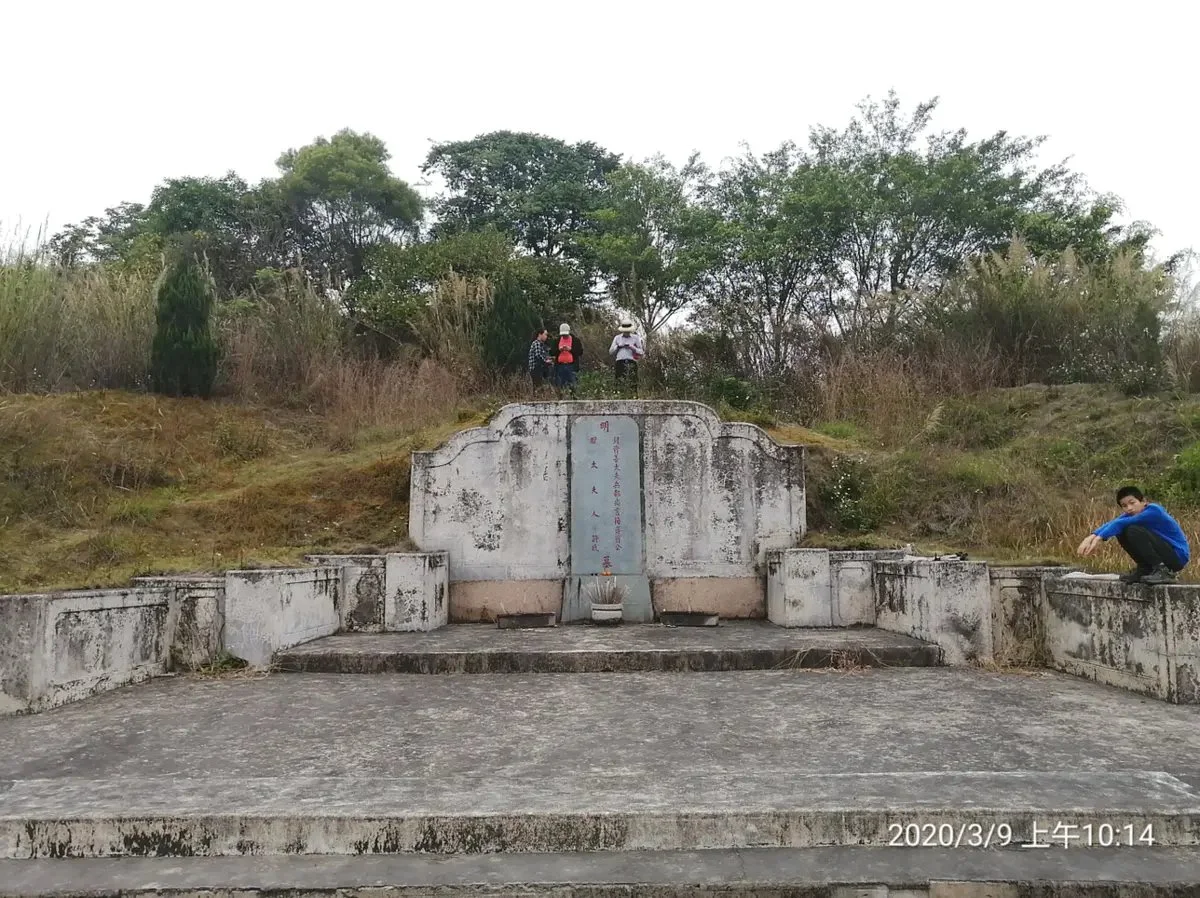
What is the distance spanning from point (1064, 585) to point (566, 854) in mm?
4215

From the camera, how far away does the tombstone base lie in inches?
295

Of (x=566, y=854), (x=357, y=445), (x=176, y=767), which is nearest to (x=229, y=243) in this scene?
(x=357, y=445)

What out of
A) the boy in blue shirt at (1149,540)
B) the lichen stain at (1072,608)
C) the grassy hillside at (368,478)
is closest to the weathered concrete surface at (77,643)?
the grassy hillside at (368,478)

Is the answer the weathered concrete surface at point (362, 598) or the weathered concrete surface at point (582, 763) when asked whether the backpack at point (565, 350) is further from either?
the weathered concrete surface at point (582, 763)

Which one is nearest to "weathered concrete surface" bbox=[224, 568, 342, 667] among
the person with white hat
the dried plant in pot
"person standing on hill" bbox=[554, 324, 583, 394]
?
the dried plant in pot

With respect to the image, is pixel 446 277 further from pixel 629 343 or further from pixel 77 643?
pixel 77 643

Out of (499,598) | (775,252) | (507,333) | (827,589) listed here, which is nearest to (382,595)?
(499,598)

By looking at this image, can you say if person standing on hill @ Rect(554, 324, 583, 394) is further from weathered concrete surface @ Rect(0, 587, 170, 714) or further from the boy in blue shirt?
the boy in blue shirt

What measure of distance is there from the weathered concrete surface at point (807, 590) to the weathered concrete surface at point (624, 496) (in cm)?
68

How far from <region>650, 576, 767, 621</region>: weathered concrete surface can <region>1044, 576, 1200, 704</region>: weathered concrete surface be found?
2588mm

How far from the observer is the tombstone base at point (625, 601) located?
7.49m

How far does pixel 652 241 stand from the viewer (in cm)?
1745
